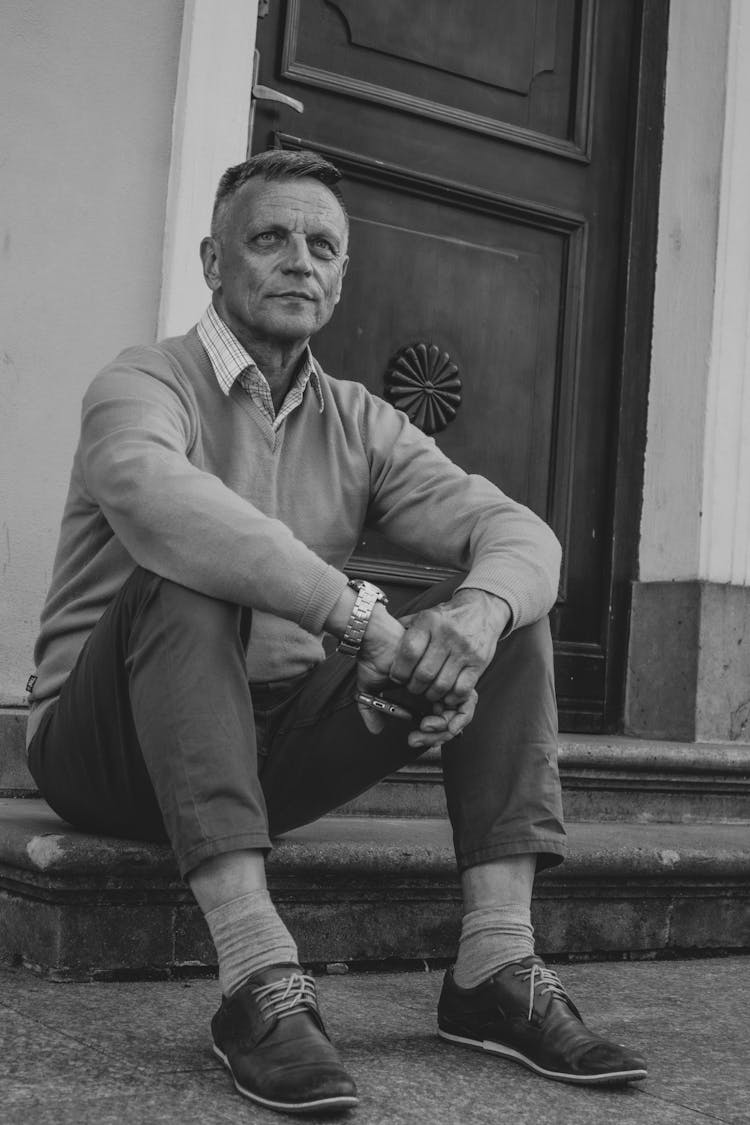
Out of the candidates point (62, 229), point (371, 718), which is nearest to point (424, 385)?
point (62, 229)

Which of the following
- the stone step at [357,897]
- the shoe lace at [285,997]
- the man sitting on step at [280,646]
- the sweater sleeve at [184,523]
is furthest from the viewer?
the stone step at [357,897]

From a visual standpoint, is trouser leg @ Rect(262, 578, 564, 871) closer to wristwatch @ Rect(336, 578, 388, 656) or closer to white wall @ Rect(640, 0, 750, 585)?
wristwatch @ Rect(336, 578, 388, 656)

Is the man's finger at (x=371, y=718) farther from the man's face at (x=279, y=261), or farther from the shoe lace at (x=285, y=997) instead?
the man's face at (x=279, y=261)

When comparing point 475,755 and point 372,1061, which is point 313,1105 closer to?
point 372,1061

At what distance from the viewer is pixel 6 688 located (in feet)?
10.1

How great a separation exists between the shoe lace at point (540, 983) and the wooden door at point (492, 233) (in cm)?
184

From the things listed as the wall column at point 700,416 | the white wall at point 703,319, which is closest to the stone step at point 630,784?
the wall column at point 700,416

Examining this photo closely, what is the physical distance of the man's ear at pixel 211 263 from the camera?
Result: 2697 mm

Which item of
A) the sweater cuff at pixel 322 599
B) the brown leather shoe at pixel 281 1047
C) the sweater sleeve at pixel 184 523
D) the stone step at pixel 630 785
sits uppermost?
the sweater sleeve at pixel 184 523

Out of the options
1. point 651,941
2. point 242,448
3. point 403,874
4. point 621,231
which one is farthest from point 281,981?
point 621,231

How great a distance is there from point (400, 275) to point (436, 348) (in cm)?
23

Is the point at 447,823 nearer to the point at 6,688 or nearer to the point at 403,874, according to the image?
the point at 403,874

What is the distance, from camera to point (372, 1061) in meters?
1.95

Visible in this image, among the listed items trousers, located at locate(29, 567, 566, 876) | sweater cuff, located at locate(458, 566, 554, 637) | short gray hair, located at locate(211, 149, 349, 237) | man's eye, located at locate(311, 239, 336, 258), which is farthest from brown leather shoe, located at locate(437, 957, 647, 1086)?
short gray hair, located at locate(211, 149, 349, 237)
